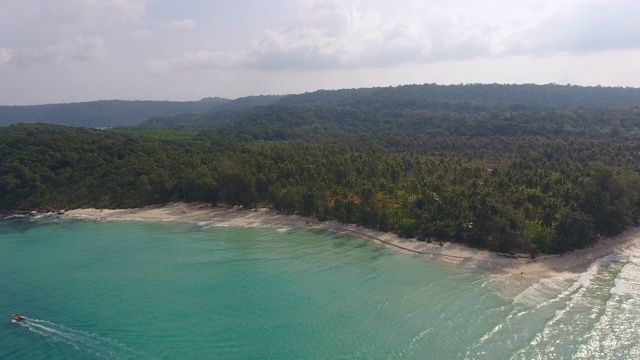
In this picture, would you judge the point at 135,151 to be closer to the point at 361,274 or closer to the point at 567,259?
the point at 361,274

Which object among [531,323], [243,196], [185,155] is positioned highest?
[185,155]

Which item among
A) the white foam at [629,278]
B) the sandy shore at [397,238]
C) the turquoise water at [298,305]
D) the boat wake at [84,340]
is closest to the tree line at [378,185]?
the sandy shore at [397,238]

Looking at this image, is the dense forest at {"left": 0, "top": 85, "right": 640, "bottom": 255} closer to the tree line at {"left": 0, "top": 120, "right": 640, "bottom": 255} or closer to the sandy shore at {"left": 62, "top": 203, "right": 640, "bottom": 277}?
the tree line at {"left": 0, "top": 120, "right": 640, "bottom": 255}

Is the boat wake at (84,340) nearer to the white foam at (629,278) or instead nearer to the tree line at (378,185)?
the tree line at (378,185)

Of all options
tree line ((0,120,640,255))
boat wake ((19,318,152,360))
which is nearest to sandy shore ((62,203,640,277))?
tree line ((0,120,640,255))

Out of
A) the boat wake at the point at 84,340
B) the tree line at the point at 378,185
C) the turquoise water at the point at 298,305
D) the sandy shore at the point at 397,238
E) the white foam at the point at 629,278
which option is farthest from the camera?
the tree line at the point at 378,185

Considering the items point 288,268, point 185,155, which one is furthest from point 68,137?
point 288,268

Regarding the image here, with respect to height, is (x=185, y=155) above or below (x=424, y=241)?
above
